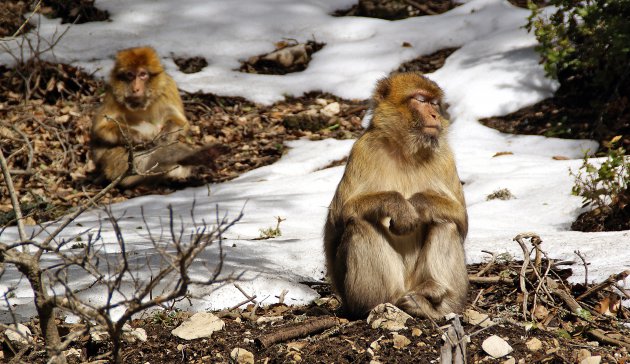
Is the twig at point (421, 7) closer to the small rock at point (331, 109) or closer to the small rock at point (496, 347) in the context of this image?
the small rock at point (331, 109)

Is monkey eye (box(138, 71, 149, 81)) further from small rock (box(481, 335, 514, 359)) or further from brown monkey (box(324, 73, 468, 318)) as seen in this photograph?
small rock (box(481, 335, 514, 359))

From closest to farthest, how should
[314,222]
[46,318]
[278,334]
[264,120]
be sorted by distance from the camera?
[46,318] < [278,334] < [314,222] < [264,120]

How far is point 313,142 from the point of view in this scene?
32.4 feet

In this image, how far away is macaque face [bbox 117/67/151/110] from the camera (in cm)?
938

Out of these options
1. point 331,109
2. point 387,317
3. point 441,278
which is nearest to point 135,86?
point 331,109

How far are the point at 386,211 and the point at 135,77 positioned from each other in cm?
584

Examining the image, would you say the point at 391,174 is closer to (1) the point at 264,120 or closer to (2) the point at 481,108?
(2) the point at 481,108

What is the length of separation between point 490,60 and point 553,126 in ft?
6.21

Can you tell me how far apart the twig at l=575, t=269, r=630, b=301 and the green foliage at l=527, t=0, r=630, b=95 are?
13.5 feet

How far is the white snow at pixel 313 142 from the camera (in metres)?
5.53

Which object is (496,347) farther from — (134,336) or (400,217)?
(134,336)

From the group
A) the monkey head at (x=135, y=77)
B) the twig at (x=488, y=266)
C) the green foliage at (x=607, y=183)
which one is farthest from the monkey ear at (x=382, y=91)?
the monkey head at (x=135, y=77)

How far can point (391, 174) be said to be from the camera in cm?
464

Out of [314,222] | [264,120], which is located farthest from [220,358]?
[264,120]
